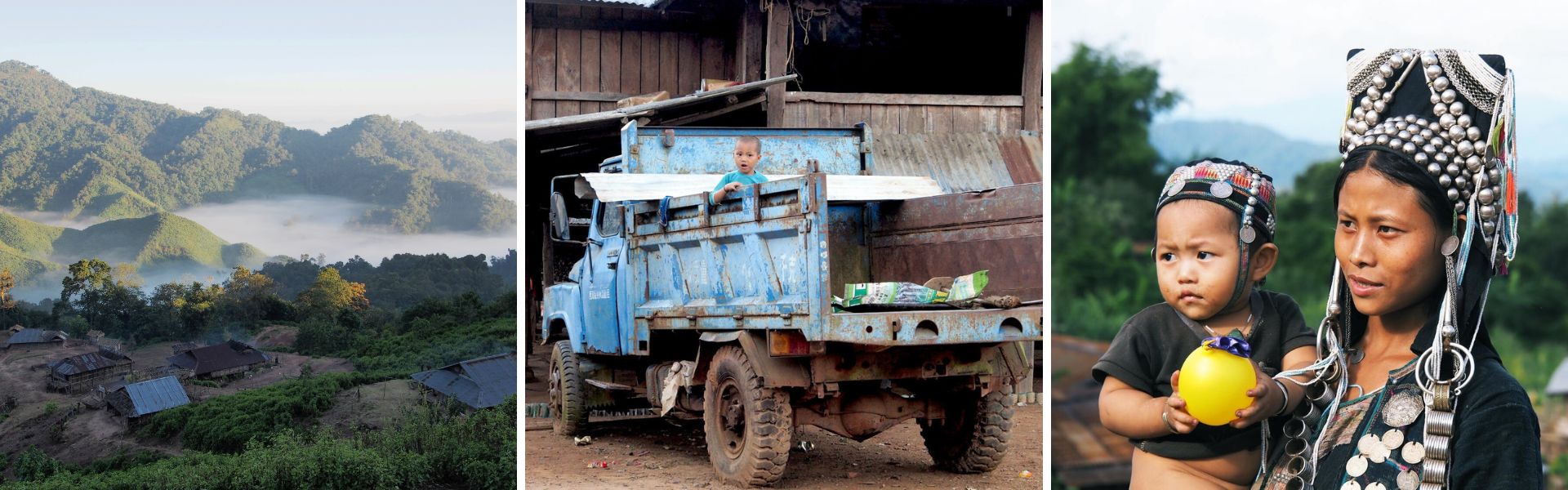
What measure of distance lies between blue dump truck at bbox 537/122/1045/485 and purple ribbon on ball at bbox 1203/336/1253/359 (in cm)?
314

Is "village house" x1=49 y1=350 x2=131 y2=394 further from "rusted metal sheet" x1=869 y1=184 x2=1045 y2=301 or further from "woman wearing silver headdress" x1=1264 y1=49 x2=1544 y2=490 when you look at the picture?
"woman wearing silver headdress" x1=1264 y1=49 x2=1544 y2=490

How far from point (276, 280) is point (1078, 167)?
8141 millimetres

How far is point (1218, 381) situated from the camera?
245 cm

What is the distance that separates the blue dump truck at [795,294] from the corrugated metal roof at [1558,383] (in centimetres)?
207

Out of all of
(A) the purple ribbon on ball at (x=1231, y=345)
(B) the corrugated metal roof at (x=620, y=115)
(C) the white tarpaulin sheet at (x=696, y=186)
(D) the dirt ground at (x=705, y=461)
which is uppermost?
(B) the corrugated metal roof at (x=620, y=115)

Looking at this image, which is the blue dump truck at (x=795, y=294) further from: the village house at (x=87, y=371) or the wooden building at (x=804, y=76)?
the village house at (x=87, y=371)

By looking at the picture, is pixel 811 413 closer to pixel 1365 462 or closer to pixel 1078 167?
pixel 1078 167

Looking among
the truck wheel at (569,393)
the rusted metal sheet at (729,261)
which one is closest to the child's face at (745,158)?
the rusted metal sheet at (729,261)

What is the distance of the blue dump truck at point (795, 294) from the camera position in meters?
5.76

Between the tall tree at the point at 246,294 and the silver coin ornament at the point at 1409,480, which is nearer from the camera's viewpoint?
the silver coin ornament at the point at 1409,480

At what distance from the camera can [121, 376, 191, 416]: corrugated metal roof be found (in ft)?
29.7

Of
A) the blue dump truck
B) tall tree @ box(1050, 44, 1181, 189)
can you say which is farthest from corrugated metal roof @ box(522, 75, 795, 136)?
tall tree @ box(1050, 44, 1181, 189)

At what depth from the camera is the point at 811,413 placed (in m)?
6.51

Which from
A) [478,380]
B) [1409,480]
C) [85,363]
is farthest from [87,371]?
[1409,480]
